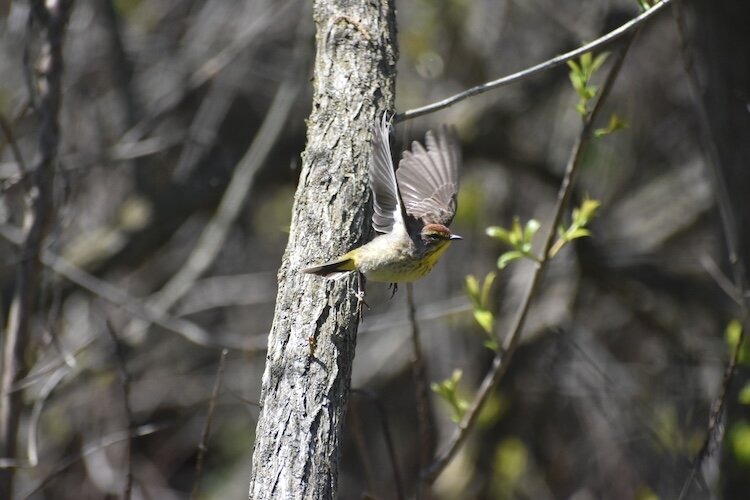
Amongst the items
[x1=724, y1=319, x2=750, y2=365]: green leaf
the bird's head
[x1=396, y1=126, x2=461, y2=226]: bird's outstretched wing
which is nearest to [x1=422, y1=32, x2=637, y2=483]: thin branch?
the bird's head

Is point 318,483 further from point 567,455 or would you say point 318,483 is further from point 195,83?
point 567,455

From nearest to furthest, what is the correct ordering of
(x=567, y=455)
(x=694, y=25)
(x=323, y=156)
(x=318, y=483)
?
(x=318, y=483), (x=323, y=156), (x=694, y=25), (x=567, y=455)

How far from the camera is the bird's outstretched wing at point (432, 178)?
4.05 meters

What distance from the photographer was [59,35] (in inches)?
175

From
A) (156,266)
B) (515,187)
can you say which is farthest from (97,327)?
(515,187)

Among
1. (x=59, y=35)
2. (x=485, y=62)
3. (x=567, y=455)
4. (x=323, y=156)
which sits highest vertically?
(x=485, y=62)

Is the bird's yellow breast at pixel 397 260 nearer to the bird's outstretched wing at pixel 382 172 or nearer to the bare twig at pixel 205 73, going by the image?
the bird's outstretched wing at pixel 382 172

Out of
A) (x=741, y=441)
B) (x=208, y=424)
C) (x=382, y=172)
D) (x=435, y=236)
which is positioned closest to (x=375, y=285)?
(x=741, y=441)

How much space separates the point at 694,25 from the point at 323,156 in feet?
14.1

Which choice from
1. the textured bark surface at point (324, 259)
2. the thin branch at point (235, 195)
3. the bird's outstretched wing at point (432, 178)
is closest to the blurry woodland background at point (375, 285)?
the thin branch at point (235, 195)

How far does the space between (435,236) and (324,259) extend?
1.30 meters

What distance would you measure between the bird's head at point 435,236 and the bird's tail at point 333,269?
3.41 feet

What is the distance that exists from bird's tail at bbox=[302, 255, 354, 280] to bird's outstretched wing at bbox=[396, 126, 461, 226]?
118cm

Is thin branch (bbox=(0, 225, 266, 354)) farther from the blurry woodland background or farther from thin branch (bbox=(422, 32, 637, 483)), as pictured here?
thin branch (bbox=(422, 32, 637, 483))
